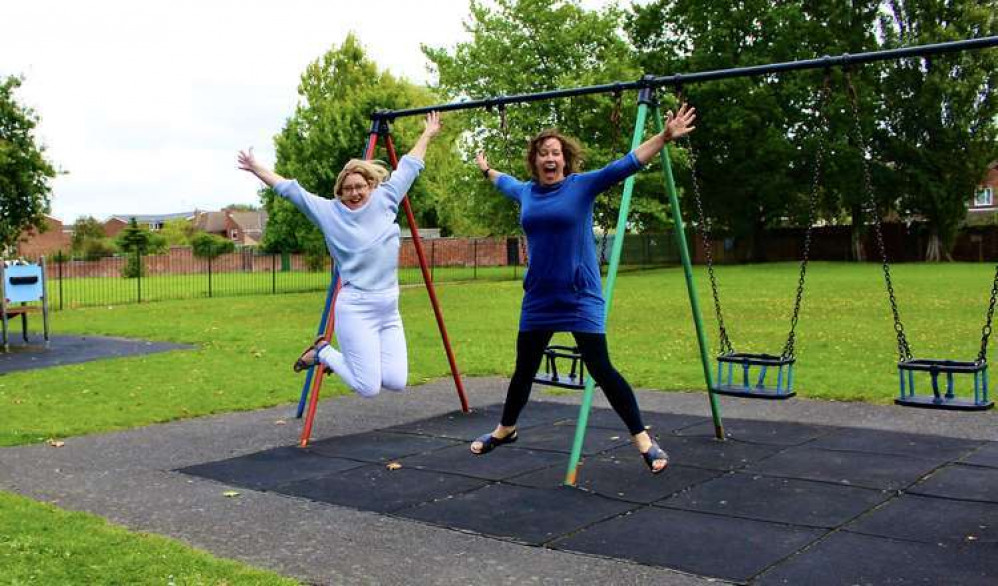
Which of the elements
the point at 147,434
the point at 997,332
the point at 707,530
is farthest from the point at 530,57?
the point at 707,530

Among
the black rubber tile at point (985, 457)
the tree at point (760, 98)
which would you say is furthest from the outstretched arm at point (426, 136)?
the tree at point (760, 98)

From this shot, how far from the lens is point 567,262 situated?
17.7 ft

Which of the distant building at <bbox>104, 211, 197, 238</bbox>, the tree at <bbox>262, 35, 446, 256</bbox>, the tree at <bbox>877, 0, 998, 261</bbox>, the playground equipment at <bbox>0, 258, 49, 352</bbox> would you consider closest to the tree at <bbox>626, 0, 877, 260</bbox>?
the tree at <bbox>877, 0, 998, 261</bbox>

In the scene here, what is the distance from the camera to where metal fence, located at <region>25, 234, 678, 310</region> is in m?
29.1

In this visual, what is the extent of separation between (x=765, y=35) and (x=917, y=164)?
854cm

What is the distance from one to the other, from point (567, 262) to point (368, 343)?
1.46 meters

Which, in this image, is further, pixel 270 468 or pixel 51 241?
pixel 51 241

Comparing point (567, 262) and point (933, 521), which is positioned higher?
point (567, 262)

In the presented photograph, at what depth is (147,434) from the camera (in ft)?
25.1

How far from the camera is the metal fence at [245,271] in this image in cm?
2908

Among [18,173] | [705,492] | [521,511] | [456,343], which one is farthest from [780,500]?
[18,173]

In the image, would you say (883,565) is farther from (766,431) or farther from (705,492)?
(766,431)

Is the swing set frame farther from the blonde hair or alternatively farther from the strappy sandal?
the blonde hair

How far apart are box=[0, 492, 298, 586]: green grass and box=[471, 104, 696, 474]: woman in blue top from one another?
2.19m
